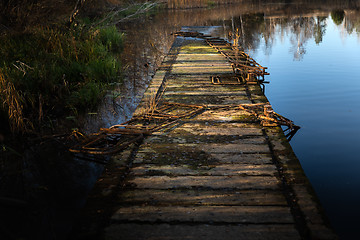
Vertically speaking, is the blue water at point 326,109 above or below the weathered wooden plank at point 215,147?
below

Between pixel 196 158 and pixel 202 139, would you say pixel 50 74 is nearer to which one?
pixel 202 139

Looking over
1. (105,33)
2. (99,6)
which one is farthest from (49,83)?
(99,6)

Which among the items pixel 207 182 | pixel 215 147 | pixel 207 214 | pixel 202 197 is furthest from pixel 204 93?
pixel 207 214

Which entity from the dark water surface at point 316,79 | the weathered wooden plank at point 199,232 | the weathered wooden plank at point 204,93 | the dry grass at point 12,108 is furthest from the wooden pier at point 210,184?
the dry grass at point 12,108

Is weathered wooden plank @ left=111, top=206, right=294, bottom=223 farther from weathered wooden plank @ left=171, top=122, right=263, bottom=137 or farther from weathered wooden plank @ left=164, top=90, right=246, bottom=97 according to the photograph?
weathered wooden plank @ left=164, top=90, right=246, bottom=97

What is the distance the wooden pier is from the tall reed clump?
4.82 feet

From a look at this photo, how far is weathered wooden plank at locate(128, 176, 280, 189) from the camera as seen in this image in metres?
2.38

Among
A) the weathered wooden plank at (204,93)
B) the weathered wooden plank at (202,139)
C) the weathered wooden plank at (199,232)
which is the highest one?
the weathered wooden plank at (204,93)

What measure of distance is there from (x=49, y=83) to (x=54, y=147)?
5.51 ft

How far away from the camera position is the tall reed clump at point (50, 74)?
443 centimetres

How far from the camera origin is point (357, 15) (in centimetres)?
1686

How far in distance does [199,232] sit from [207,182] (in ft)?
1.82

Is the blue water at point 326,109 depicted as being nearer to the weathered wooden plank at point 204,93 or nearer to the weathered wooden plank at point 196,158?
the weathered wooden plank at point 196,158

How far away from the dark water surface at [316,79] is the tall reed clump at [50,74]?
3.15 ft
